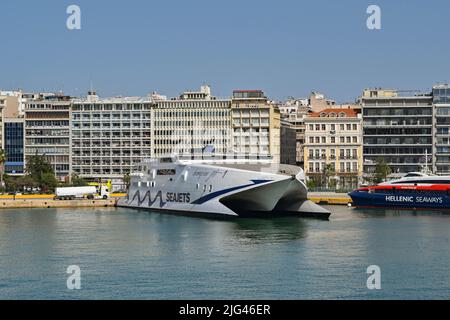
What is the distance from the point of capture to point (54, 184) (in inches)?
4638

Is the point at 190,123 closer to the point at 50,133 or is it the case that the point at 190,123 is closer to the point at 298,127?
the point at 50,133

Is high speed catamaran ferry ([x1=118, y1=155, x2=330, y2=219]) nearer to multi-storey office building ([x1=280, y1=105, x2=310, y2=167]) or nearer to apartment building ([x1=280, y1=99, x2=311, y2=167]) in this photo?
apartment building ([x1=280, y1=99, x2=311, y2=167])

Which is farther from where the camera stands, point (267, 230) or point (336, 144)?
point (336, 144)

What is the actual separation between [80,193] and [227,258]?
217 ft

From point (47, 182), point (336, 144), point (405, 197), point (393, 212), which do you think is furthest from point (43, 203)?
point (336, 144)

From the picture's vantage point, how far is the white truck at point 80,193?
10494cm

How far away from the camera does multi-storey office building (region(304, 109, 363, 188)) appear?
128 metres

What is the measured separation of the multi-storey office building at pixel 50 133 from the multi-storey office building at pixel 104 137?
114cm

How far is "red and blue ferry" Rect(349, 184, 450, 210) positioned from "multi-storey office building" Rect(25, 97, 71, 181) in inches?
2119

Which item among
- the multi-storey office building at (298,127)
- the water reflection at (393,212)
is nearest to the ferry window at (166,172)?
the water reflection at (393,212)

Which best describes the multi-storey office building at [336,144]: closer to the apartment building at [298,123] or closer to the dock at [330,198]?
the apartment building at [298,123]

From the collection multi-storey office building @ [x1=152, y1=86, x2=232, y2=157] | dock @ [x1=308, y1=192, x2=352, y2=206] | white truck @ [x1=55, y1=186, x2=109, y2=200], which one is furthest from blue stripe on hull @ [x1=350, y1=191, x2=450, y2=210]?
multi-storey office building @ [x1=152, y1=86, x2=232, y2=157]

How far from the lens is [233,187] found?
69500 mm
